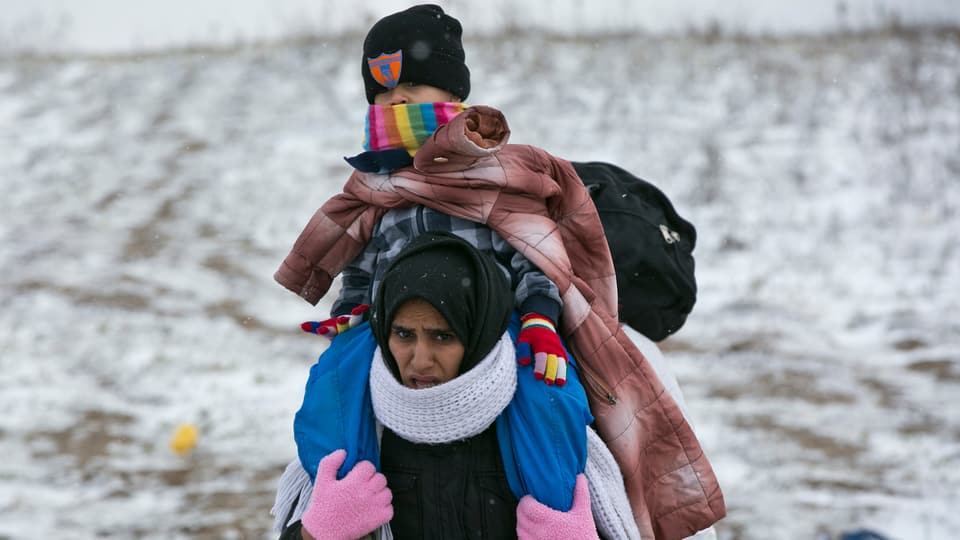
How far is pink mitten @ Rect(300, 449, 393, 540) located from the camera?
223 centimetres

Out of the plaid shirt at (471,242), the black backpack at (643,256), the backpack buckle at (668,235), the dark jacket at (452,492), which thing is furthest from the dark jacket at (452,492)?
the backpack buckle at (668,235)

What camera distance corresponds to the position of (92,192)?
12000 millimetres

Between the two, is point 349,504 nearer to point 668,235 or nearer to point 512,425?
point 512,425

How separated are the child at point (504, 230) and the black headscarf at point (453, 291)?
0.12 meters

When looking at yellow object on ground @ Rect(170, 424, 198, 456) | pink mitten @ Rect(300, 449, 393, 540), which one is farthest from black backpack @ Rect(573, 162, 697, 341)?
yellow object on ground @ Rect(170, 424, 198, 456)

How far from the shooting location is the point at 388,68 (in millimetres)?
2498

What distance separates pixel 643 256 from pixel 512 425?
88 centimetres

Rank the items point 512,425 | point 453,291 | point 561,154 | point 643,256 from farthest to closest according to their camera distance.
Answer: point 561,154
point 643,256
point 512,425
point 453,291

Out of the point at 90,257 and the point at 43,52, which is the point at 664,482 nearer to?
the point at 90,257

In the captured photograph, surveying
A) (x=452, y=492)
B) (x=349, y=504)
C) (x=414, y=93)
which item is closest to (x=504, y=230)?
(x=414, y=93)

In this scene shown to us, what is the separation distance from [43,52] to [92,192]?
237 inches

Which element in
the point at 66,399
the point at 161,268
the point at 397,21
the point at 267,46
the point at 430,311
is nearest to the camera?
the point at 430,311

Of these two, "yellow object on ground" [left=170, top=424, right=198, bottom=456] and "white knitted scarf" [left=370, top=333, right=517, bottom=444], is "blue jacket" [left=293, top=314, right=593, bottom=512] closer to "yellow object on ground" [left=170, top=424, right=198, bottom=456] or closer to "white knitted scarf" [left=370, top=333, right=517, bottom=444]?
"white knitted scarf" [left=370, top=333, right=517, bottom=444]

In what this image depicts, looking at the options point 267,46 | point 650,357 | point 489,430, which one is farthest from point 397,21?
point 267,46
